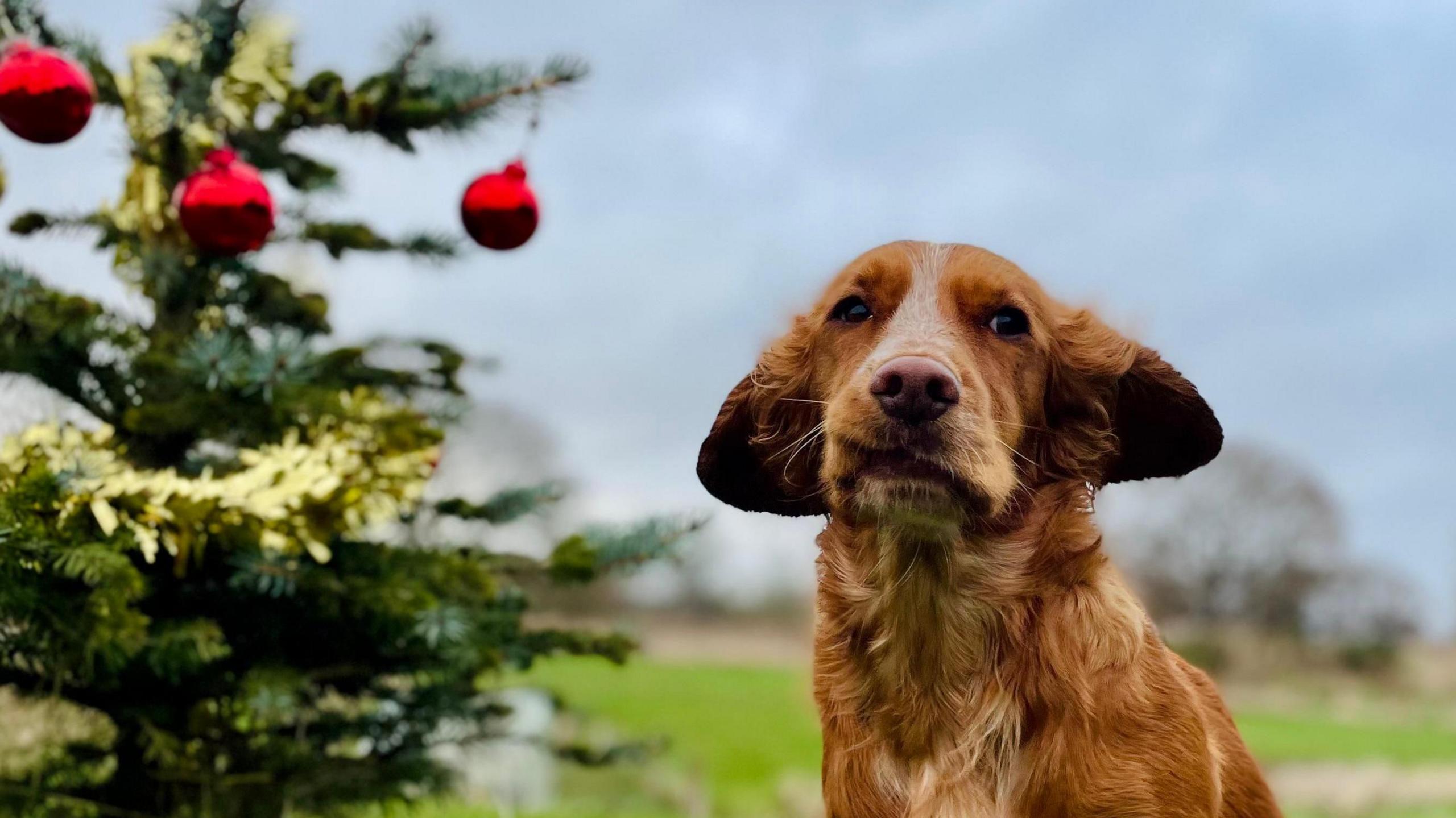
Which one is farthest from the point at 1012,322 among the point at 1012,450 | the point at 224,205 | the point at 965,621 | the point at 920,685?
the point at 224,205

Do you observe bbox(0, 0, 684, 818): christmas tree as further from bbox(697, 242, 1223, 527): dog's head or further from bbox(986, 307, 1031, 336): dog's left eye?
bbox(986, 307, 1031, 336): dog's left eye

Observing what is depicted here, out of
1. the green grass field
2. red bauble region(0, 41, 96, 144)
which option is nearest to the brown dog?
the green grass field

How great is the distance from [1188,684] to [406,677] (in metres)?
3.00

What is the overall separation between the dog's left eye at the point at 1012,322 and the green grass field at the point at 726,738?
1004 mm

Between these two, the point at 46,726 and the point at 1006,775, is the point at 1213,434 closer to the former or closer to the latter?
the point at 1006,775

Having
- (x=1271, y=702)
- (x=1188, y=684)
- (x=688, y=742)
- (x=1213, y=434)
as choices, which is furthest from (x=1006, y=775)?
(x=1271, y=702)

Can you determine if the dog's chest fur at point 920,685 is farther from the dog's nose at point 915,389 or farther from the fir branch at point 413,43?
the fir branch at point 413,43

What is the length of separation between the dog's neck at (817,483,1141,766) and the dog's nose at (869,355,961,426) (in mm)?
293

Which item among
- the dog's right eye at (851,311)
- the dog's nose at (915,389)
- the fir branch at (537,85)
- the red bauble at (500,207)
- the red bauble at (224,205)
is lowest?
the dog's nose at (915,389)

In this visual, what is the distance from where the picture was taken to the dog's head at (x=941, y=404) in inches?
83.3

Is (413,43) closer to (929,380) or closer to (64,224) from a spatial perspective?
(64,224)

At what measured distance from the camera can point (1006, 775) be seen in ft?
7.23

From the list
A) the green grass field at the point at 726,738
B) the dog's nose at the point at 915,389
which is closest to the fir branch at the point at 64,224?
the green grass field at the point at 726,738

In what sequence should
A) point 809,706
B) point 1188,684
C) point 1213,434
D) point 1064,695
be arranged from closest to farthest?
point 1064,695 < point 1188,684 < point 1213,434 < point 809,706
